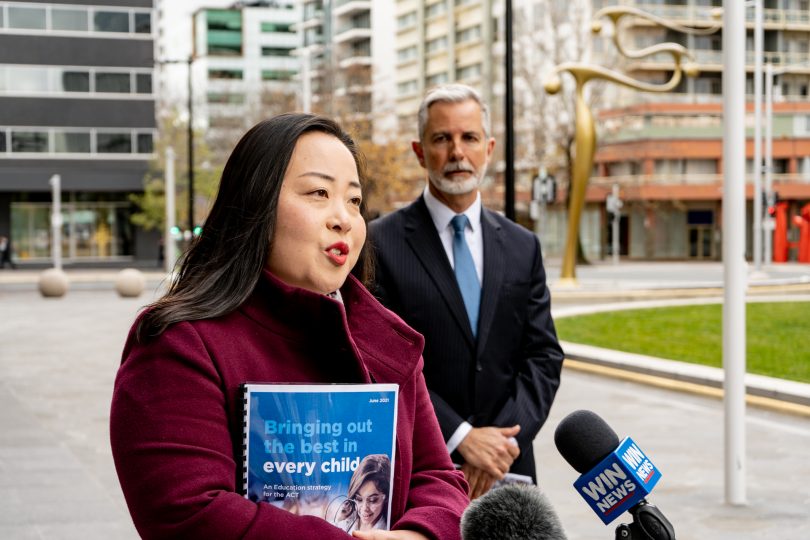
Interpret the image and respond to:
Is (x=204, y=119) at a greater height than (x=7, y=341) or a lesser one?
greater

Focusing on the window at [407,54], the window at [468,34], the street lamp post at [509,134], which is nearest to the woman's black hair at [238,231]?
the street lamp post at [509,134]

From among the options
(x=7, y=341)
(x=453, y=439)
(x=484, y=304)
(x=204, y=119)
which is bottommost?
(x=7, y=341)

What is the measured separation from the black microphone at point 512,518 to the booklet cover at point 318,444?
239 mm

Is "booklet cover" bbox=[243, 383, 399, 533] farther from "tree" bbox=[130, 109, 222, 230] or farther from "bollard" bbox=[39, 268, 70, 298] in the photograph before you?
"tree" bbox=[130, 109, 222, 230]

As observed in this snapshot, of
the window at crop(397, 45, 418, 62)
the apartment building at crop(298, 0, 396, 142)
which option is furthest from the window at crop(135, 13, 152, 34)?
the window at crop(397, 45, 418, 62)

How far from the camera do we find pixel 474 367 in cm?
365

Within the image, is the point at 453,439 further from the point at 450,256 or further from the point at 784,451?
the point at 784,451

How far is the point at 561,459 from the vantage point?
29.4 ft

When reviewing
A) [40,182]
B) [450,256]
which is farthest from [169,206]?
[450,256]

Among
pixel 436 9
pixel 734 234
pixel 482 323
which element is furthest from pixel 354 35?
pixel 482 323

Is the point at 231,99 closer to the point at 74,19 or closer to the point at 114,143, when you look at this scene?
the point at 114,143

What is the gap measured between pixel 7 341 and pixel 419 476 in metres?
17.6

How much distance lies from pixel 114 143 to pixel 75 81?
3.42 m

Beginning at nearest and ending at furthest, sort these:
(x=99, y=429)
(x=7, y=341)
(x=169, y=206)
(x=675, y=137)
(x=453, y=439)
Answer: (x=453, y=439)
(x=99, y=429)
(x=7, y=341)
(x=169, y=206)
(x=675, y=137)
